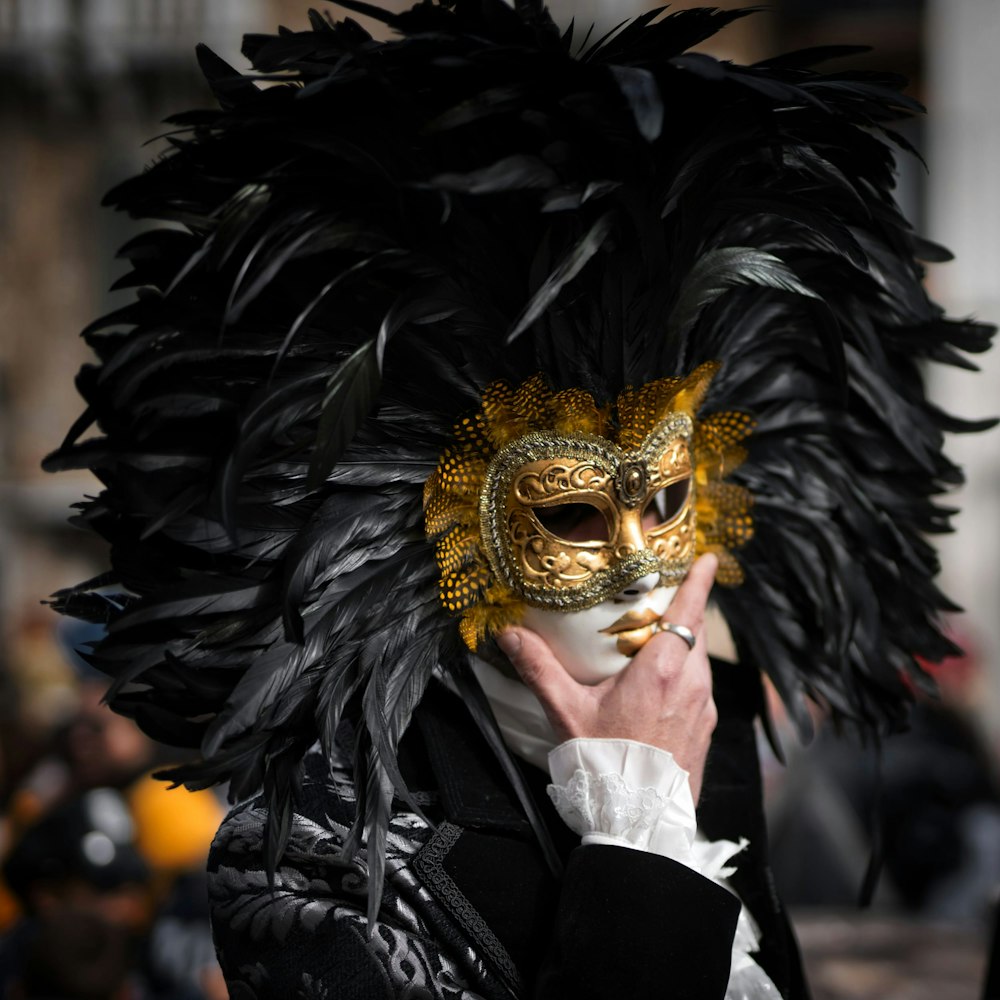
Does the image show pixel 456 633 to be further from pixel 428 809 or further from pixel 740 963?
pixel 740 963

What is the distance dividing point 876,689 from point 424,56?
151 cm

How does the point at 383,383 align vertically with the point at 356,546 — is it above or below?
above

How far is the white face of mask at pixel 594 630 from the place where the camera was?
190 cm

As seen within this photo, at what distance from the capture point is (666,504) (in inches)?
84.0

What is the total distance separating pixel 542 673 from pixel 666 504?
437mm

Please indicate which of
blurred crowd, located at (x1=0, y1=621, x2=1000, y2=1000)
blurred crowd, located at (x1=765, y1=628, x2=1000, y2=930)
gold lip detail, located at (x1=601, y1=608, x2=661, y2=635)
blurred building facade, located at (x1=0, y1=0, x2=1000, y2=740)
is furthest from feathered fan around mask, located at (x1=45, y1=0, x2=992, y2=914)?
blurred building facade, located at (x1=0, y1=0, x2=1000, y2=740)

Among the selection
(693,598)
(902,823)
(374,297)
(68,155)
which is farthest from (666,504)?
(68,155)

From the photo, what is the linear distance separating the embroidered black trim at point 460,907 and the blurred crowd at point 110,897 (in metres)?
1.95

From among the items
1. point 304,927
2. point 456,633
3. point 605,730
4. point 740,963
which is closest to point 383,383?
point 456,633

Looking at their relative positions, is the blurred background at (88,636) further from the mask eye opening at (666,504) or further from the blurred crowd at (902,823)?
the mask eye opening at (666,504)

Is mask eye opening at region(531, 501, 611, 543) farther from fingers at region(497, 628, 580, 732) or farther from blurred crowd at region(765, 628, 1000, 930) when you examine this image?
blurred crowd at region(765, 628, 1000, 930)

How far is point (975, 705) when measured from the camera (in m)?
5.78

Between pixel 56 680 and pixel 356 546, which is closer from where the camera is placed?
pixel 356 546

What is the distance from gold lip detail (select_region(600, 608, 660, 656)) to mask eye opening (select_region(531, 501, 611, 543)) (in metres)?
0.13
